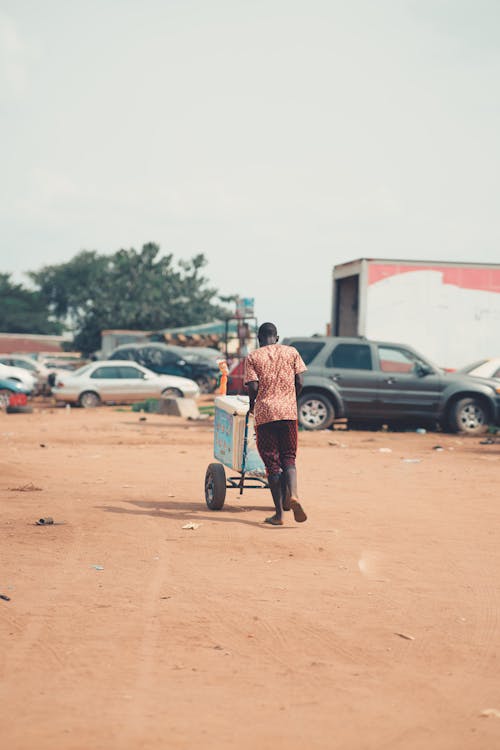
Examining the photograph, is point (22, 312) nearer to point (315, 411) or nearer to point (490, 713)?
point (315, 411)

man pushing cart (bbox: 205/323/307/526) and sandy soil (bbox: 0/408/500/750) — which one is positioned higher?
man pushing cart (bbox: 205/323/307/526)

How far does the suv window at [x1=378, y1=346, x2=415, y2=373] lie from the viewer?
21125mm

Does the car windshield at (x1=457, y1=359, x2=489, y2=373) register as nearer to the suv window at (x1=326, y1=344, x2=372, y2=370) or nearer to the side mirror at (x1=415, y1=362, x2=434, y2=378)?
the side mirror at (x1=415, y1=362, x2=434, y2=378)

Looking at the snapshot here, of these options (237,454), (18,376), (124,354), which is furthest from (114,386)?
(237,454)

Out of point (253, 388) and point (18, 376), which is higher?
point (253, 388)

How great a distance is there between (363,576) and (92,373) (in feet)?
74.4

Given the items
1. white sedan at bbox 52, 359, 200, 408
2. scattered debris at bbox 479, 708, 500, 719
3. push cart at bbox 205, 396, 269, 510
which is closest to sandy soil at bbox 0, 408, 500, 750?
scattered debris at bbox 479, 708, 500, 719

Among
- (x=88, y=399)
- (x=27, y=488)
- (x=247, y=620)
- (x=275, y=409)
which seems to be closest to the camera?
(x=247, y=620)

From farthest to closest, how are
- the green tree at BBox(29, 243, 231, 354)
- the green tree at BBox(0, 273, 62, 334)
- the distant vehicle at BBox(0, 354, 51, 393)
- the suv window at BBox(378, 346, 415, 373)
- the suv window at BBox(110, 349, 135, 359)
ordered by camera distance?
the green tree at BBox(0, 273, 62, 334)
the green tree at BBox(29, 243, 231, 354)
the suv window at BBox(110, 349, 135, 359)
the distant vehicle at BBox(0, 354, 51, 393)
the suv window at BBox(378, 346, 415, 373)

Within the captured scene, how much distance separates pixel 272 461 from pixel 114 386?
66.1ft

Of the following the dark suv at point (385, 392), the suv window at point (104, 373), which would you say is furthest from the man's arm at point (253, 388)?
the suv window at point (104, 373)

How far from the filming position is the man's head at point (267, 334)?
9852 mm

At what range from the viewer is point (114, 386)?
96.7ft

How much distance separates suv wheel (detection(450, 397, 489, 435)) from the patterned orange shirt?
38.6ft
